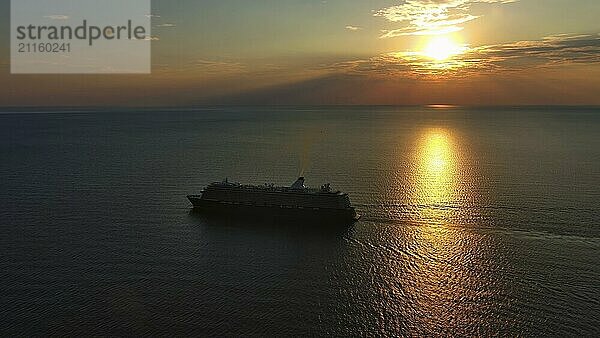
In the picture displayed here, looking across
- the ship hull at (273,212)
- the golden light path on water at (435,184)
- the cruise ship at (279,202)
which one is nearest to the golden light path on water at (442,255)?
the golden light path on water at (435,184)

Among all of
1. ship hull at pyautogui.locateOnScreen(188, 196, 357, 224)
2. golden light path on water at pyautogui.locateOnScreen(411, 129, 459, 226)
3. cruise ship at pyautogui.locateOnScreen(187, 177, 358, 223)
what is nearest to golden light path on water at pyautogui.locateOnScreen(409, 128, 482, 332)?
golden light path on water at pyautogui.locateOnScreen(411, 129, 459, 226)

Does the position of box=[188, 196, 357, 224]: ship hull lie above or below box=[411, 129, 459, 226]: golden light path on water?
below

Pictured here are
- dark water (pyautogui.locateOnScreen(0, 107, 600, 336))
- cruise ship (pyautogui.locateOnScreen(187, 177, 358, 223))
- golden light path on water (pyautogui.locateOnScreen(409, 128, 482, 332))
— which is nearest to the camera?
dark water (pyautogui.locateOnScreen(0, 107, 600, 336))

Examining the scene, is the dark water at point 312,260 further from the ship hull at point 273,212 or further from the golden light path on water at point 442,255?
the ship hull at point 273,212

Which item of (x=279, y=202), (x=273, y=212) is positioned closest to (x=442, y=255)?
(x=279, y=202)

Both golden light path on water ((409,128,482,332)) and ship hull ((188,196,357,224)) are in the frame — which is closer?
golden light path on water ((409,128,482,332))

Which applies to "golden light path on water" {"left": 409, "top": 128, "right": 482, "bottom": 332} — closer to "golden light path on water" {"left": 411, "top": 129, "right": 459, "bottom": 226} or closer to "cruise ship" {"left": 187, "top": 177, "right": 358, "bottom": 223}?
"golden light path on water" {"left": 411, "top": 129, "right": 459, "bottom": 226}

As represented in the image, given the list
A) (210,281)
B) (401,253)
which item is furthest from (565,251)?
(210,281)

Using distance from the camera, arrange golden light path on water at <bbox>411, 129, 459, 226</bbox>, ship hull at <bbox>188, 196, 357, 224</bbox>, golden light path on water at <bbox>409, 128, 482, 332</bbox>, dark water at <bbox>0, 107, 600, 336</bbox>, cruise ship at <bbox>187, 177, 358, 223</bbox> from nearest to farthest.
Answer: dark water at <bbox>0, 107, 600, 336</bbox>, golden light path on water at <bbox>409, 128, 482, 332</bbox>, ship hull at <bbox>188, 196, 357, 224</bbox>, cruise ship at <bbox>187, 177, 358, 223</bbox>, golden light path on water at <bbox>411, 129, 459, 226</bbox>

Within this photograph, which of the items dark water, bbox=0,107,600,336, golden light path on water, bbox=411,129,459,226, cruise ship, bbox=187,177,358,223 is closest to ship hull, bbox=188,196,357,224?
cruise ship, bbox=187,177,358,223
